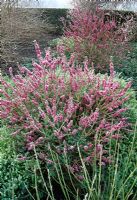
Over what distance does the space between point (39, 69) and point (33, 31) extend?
17.8 ft

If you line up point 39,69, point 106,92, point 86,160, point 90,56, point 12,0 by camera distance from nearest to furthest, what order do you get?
point 86,160
point 106,92
point 39,69
point 90,56
point 12,0

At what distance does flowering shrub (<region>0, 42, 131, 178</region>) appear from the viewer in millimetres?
3105

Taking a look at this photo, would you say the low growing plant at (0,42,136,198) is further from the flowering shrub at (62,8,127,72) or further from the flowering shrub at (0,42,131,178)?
the flowering shrub at (62,8,127,72)

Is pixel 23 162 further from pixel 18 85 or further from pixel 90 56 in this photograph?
pixel 90 56

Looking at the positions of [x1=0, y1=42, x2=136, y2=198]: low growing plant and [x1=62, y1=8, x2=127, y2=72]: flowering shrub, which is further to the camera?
[x1=62, y1=8, x2=127, y2=72]: flowering shrub

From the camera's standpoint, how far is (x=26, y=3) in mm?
10117

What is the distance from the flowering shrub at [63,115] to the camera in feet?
10.2

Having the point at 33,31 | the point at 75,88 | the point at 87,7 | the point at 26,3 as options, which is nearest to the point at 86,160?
the point at 75,88

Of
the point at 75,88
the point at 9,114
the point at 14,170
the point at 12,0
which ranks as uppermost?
the point at 12,0

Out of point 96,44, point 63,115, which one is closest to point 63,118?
point 63,115

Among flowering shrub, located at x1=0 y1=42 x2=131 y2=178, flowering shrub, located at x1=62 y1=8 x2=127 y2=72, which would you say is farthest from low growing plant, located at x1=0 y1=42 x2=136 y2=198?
flowering shrub, located at x1=62 y1=8 x2=127 y2=72

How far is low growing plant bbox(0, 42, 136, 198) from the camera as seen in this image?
10.2 feet

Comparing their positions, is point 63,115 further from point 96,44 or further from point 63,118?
point 96,44

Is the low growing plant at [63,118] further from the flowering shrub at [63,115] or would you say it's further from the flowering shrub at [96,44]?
the flowering shrub at [96,44]
